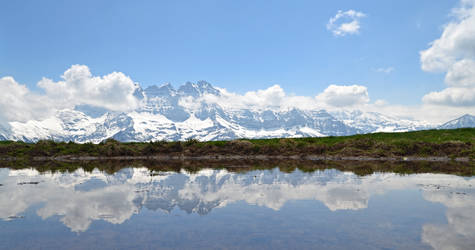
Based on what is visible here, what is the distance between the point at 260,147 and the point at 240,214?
34845mm

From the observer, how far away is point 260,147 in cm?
4784

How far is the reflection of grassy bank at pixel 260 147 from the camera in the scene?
43.2m

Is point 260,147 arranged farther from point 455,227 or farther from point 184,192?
point 455,227

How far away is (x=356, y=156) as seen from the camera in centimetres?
4209

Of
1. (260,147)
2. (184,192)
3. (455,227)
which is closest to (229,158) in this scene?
(260,147)

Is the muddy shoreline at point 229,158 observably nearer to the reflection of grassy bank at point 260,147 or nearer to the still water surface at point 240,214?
the reflection of grassy bank at point 260,147

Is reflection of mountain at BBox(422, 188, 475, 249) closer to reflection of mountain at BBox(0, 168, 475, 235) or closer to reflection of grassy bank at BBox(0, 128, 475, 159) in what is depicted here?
reflection of mountain at BBox(0, 168, 475, 235)

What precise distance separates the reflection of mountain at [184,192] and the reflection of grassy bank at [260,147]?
781 inches

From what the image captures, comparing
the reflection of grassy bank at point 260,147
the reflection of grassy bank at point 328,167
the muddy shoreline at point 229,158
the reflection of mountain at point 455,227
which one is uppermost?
the reflection of grassy bank at point 260,147

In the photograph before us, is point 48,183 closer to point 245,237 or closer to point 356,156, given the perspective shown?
point 245,237

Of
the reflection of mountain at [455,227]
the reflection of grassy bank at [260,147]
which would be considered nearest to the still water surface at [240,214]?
the reflection of mountain at [455,227]

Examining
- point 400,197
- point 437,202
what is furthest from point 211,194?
point 437,202

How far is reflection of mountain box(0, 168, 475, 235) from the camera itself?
1418cm

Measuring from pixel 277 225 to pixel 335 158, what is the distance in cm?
3249
